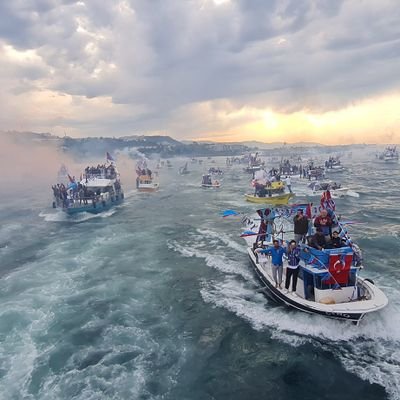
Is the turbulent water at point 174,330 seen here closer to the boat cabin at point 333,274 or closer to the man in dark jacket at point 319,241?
the boat cabin at point 333,274

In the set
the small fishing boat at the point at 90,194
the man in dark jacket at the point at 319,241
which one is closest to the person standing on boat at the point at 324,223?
the man in dark jacket at the point at 319,241

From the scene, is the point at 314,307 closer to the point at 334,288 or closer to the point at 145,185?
the point at 334,288

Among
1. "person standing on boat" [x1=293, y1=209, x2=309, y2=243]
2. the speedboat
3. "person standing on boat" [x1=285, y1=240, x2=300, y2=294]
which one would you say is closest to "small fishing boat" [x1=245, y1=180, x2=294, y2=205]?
the speedboat

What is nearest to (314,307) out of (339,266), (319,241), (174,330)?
(339,266)

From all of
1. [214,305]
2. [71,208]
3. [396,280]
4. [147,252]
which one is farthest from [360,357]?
[71,208]

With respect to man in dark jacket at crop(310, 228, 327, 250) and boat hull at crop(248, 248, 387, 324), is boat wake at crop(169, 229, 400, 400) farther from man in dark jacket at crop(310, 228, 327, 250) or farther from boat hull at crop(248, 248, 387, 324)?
man in dark jacket at crop(310, 228, 327, 250)

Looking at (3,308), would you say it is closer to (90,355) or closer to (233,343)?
(90,355)
